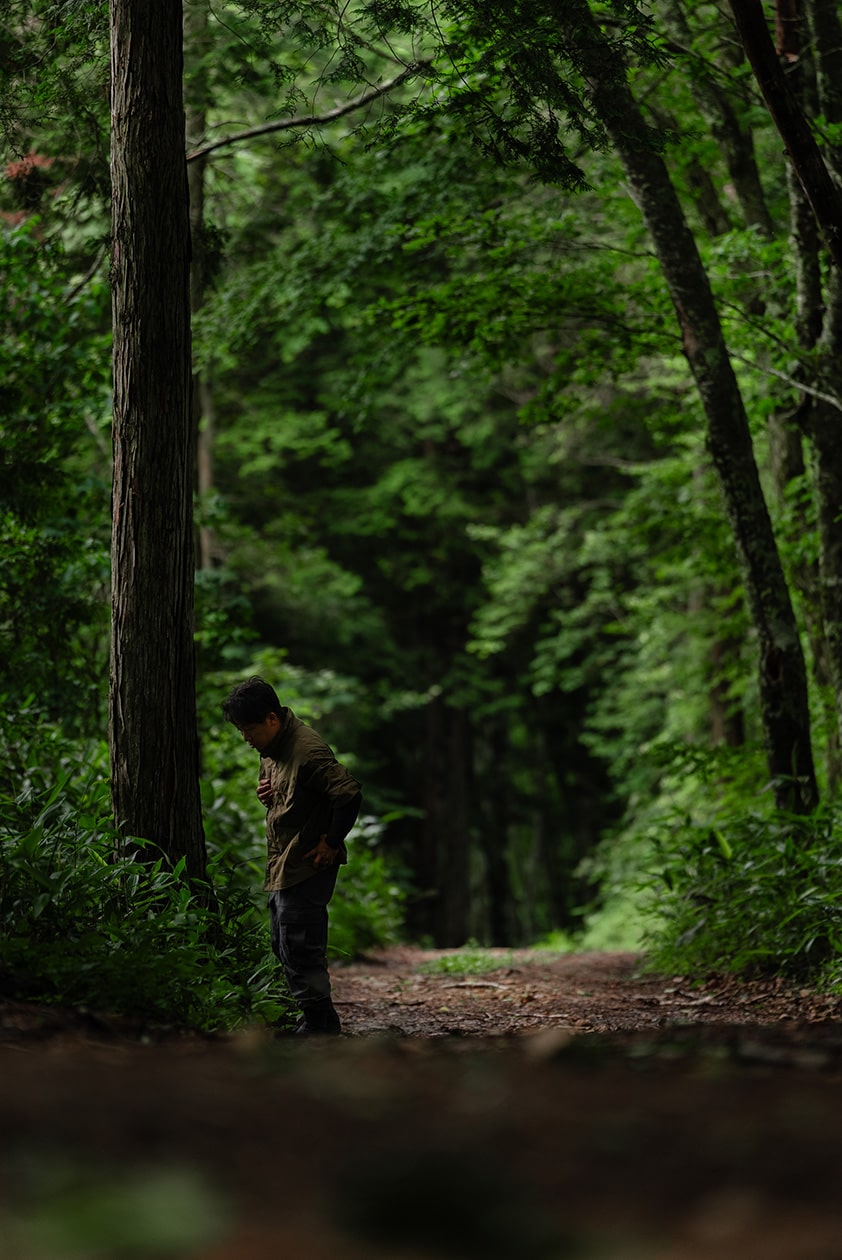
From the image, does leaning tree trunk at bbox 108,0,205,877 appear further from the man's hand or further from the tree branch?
the tree branch

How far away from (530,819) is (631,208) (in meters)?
24.8

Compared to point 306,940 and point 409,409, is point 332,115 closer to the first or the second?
point 306,940

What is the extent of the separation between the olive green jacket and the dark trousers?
0.25 feet

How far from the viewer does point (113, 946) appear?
523 centimetres

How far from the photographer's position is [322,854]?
20.3 ft

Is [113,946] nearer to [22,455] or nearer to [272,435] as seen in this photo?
[22,455]

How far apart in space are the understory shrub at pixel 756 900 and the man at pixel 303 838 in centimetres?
299

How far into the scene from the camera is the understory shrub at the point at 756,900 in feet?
25.4

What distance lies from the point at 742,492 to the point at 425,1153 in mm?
8229

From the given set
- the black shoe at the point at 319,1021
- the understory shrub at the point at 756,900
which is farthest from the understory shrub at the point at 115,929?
the understory shrub at the point at 756,900

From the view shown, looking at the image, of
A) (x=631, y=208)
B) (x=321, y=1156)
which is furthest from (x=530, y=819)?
(x=321, y=1156)

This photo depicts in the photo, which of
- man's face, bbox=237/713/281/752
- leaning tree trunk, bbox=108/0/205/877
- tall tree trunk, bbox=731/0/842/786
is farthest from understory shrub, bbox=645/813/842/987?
leaning tree trunk, bbox=108/0/205/877

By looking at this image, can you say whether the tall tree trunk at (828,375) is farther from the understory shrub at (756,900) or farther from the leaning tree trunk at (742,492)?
the understory shrub at (756,900)

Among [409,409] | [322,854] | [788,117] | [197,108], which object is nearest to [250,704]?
[322,854]
